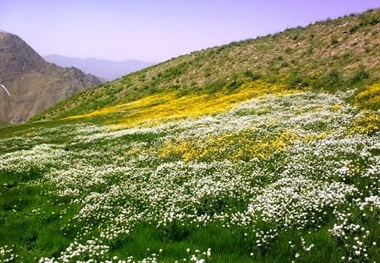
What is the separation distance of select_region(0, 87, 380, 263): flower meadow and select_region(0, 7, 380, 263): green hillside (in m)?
0.04

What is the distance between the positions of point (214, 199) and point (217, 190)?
2.53ft

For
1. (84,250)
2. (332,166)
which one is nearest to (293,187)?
(332,166)

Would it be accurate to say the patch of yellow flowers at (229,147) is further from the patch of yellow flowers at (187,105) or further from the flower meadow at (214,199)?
the patch of yellow flowers at (187,105)

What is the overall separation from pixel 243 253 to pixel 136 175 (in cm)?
904

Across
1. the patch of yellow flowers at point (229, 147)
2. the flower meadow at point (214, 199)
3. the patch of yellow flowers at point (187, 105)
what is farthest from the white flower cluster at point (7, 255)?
the patch of yellow flowers at point (187, 105)

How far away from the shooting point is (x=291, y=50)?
183 ft

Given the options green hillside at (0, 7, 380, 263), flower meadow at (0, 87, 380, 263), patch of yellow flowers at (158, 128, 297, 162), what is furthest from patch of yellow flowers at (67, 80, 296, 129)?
flower meadow at (0, 87, 380, 263)

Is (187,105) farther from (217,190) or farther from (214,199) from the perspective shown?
(214,199)

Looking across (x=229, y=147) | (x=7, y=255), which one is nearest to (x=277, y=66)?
(x=229, y=147)

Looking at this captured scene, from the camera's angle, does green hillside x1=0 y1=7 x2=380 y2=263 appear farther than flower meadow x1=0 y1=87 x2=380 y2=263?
Yes

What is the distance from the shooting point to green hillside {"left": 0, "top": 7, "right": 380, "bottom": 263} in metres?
8.77

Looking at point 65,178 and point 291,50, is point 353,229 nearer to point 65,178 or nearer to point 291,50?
point 65,178

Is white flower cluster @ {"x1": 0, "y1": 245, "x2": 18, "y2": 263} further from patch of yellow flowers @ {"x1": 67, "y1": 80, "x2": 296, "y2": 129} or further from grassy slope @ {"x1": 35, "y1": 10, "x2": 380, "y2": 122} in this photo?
grassy slope @ {"x1": 35, "y1": 10, "x2": 380, "y2": 122}

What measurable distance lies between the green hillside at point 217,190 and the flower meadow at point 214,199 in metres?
0.04
